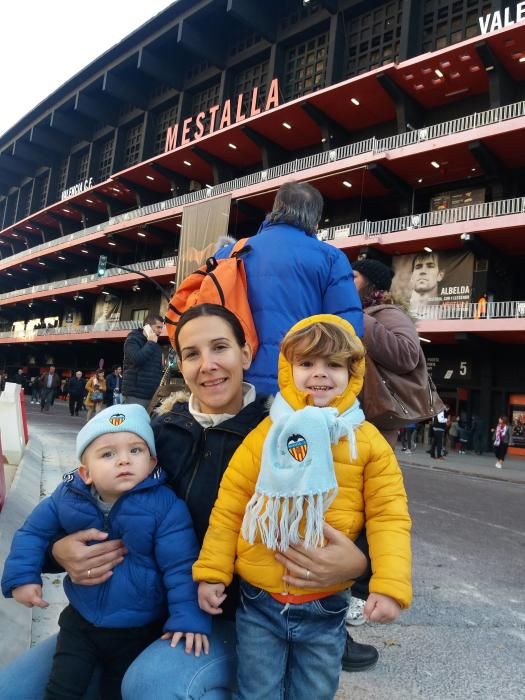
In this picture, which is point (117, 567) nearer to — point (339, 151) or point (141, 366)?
point (141, 366)

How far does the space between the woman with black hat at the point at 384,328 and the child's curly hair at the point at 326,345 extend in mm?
1012

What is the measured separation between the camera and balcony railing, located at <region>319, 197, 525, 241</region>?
704 inches

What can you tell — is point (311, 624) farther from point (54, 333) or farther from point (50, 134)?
point (50, 134)

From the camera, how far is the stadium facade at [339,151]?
18.7 meters

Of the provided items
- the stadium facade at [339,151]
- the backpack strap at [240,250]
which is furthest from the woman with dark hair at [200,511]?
the stadium facade at [339,151]

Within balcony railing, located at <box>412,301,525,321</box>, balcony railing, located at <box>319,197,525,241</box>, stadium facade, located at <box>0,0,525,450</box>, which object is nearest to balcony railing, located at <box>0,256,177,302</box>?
stadium facade, located at <box>0,0,525,450</box>

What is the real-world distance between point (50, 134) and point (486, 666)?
1982 inches

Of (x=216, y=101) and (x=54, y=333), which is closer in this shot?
(x=216, y=101)

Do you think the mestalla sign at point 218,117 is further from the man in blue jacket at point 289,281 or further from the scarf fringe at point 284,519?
the scarf fringe at point 284,519

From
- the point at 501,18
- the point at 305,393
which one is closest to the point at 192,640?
the point at 305,393

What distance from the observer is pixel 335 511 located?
4.89 feet

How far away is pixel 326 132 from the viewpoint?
926 inches

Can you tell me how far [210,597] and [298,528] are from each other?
307mm

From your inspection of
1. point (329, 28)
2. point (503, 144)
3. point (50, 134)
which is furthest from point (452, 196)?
point (50, 134)
